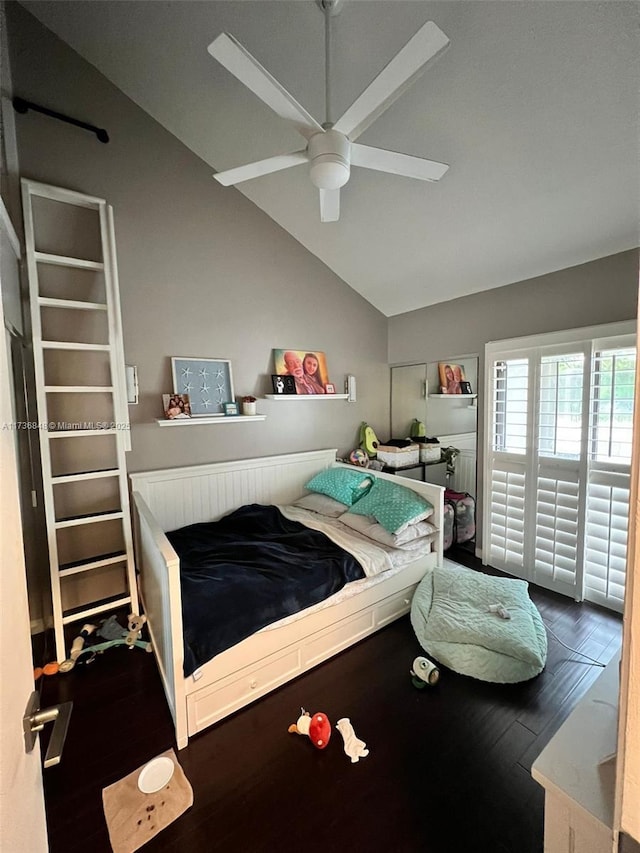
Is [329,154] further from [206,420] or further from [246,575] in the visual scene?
[246,575]

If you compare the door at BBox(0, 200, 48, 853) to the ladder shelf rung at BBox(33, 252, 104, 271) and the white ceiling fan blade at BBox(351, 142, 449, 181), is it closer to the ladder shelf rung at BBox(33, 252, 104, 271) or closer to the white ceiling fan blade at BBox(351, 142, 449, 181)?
the white ceiling fan blade at BBox(351, 142, 449, 181)

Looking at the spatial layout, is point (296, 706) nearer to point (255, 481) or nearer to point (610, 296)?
point (255, 481)

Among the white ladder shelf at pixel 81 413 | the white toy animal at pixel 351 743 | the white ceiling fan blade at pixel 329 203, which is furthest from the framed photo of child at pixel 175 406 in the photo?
the white toy animal at pixel 351 743

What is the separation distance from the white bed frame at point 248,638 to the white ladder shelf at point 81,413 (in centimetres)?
21

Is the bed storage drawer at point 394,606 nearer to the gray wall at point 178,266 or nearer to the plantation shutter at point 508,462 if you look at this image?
the plantation shutter at point 508,462

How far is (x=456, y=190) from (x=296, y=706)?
299 cm

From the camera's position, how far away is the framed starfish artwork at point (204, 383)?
2638mm

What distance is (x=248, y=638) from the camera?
166 cm

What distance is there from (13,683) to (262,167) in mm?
1875

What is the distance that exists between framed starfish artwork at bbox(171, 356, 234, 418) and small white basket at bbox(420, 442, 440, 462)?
6.35ft

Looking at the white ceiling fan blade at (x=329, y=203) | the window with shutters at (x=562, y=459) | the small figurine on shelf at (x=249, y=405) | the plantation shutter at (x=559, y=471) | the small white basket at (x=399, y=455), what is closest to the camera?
the white ceiling fan blade at (x=329, y=203)

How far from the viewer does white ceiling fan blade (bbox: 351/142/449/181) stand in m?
1.45

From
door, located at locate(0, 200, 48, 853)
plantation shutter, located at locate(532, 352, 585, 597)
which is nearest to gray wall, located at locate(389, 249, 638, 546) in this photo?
plantation shutter, located at locate(532, 352, 585, 597)

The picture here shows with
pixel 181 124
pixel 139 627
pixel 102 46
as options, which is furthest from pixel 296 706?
pixel 102 46
